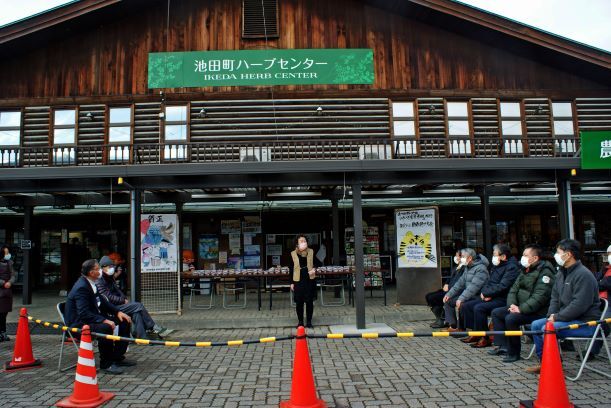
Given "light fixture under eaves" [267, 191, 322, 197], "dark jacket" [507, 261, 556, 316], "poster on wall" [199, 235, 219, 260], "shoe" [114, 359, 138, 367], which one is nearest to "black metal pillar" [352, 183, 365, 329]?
"dark jacket" [507, 261, 556, 316]

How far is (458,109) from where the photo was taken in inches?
521

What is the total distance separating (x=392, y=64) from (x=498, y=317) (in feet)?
29.5

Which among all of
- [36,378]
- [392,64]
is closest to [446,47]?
[392,64]

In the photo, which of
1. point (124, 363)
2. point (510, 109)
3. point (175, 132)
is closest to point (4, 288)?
point (124, 363)

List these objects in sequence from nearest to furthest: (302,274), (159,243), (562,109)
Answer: (302,274) → (159,243) → (562,109)

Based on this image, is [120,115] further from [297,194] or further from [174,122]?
[297,194]

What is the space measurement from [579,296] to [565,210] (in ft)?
16.5

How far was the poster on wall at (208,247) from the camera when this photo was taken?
583 inches

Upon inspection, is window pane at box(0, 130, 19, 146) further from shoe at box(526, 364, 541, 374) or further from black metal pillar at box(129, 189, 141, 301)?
shoe at box(526, 364, 541, 374)

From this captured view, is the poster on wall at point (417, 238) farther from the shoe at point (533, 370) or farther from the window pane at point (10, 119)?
the window pane at point (10, 119)

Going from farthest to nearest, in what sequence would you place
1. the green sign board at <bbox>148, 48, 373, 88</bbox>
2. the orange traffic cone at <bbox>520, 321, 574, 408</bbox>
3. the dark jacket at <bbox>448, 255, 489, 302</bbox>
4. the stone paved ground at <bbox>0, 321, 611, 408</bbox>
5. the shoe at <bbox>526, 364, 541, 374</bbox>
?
1. the green sign board at <bbox>148, 48, 373, 88</bbox>
2. the dark jacket at <bbox>448, 255, 489, 302</bbox>
3. the shoe at <bbox>526, 364, 541, 374</bbox>
4. the stone paved ground at <bbox>0, 321, 611, 408</bbox>
5. the orange traffic cone at <bbox>520, 321, 574, 408</bbox>

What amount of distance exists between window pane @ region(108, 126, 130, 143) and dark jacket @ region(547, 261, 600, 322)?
11595 mm

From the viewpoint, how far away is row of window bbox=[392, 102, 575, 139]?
13062 millimetres

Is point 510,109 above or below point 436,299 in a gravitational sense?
above
